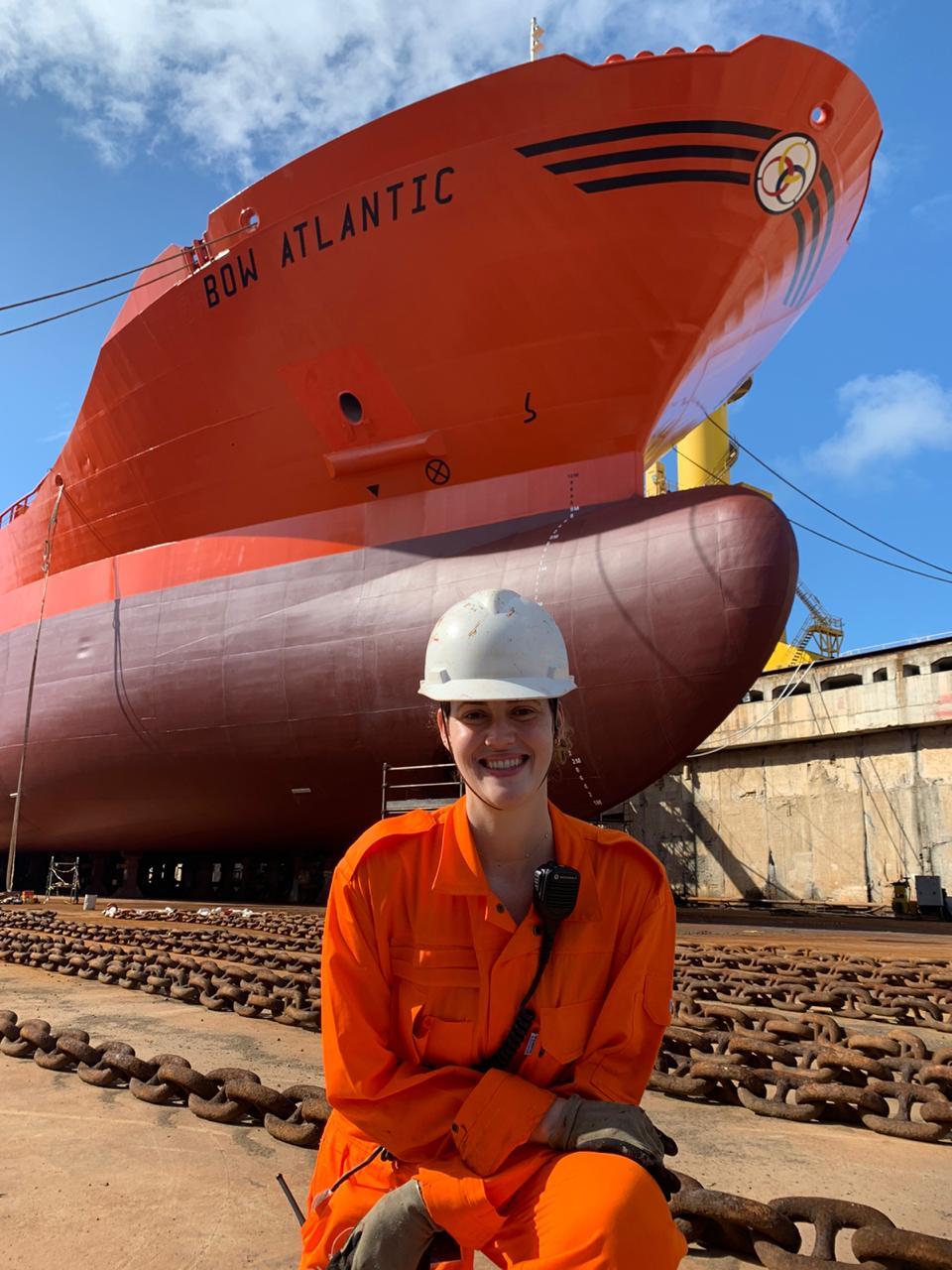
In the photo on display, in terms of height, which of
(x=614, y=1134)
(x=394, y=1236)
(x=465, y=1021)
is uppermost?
(x=465, y=1021)

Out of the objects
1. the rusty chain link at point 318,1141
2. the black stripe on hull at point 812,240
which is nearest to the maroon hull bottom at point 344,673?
the black stripe on hull at point 812,240

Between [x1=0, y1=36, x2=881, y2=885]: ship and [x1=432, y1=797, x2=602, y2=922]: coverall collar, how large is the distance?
21.2 ft

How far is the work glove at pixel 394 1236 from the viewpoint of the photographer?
129 centimetres

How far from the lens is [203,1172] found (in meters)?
2.21

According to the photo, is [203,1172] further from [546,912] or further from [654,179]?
[654,179]

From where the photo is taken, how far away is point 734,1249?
1.70 metres

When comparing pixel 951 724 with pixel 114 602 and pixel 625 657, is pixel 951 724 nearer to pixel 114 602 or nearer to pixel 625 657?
pixel 625 657

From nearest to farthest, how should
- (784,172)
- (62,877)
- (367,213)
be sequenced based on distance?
(784,172) → (367,213) → (62,877)

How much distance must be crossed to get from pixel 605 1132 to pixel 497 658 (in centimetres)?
78

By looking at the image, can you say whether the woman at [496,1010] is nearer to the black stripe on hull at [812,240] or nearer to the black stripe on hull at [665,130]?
the black stripe on hull at [665,130]

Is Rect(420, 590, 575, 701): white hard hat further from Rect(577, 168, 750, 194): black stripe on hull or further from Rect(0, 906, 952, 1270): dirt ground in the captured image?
Rect(577, 168, 750, 194): black stripe on hull

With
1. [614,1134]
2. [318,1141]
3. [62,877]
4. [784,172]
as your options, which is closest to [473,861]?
[614,1134]

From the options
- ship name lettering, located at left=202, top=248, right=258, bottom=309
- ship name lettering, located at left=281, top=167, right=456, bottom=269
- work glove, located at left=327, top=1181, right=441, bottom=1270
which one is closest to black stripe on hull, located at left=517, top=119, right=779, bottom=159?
ship name lettering, located at left=281, top=167, right=456, bottom=269

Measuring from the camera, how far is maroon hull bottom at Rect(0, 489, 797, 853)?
799 centimetres
